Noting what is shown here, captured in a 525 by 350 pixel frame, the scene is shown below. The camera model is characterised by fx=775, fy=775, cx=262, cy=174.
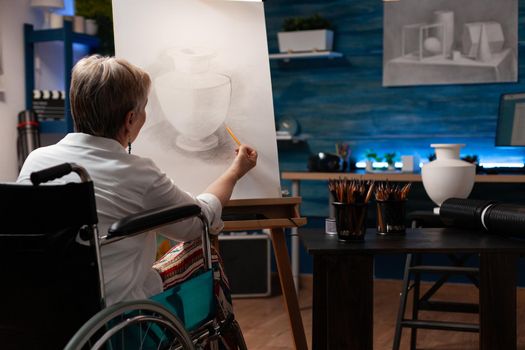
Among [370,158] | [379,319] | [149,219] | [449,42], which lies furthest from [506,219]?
[449,42]

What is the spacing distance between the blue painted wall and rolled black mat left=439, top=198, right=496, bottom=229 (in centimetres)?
238

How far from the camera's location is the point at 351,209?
2090 millimetres

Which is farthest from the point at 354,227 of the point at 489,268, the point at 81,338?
the point at 81,338

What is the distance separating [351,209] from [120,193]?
24.7 inches

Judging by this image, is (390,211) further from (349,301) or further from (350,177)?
(350,177)

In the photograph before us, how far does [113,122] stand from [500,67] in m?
3.27

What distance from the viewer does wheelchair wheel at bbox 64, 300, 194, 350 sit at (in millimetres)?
1550

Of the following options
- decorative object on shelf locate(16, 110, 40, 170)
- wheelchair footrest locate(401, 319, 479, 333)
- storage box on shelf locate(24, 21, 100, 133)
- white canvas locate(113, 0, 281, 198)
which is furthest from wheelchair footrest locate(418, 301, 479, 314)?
decorative object on shelf locate(16, 110, 40, 170)

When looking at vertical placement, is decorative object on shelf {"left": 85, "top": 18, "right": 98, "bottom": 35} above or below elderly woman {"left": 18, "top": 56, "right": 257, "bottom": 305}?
above

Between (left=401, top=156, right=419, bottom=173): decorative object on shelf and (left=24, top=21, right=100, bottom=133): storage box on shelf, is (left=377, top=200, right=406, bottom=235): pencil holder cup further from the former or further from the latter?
(left=24, top=21, right=100, bottom=133): storage box on shelf

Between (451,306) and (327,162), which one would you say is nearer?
(451,306)

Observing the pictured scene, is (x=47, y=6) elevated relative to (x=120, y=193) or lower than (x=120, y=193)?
elevated

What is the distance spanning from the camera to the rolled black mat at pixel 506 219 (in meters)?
2.09

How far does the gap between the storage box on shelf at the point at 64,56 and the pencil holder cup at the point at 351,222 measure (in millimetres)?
2916
